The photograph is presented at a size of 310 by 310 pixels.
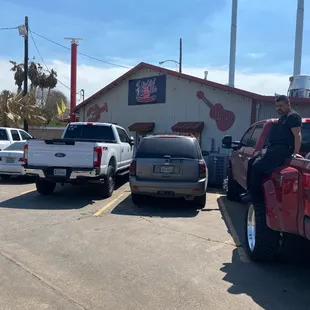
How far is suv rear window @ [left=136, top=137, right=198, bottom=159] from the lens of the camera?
333 inches

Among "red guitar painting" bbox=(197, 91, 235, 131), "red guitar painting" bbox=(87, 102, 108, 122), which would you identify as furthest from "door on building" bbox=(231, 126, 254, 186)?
"red guitar painting" bbox=(87, 102, 108, 122)

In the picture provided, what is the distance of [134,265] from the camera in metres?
4.80

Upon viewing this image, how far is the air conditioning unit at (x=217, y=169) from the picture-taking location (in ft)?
40.2

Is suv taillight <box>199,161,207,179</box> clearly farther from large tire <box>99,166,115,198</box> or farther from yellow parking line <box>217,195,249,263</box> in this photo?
large tire <box>99,166,115,198</box>

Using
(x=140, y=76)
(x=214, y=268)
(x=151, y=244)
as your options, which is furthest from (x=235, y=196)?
(x=140, y=76)

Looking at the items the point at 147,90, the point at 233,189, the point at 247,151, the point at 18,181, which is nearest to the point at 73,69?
the point at 147,90

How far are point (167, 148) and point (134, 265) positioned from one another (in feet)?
13.6

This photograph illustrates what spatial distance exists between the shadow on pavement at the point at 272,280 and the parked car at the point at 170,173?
8.30 ft

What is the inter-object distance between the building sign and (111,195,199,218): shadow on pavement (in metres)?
9.88

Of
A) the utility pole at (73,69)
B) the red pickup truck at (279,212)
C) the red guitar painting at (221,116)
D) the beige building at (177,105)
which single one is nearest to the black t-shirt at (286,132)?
the red pickup truck at (279,212)

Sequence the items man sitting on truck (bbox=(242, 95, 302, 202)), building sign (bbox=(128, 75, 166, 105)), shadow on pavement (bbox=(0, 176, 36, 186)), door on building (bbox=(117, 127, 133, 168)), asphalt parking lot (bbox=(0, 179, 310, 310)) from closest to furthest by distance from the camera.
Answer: asphalt parking lot (bbox=(0, 179, 310, 310)), man sitting on truck (bbox=(242, 95, 302, 202)), door on building (bbox=(117, 127, 133, 168)), shadow on pavement (bbox=(0, 176, 36, 186)), building sign (bbox=(128, 75, 166, 105))

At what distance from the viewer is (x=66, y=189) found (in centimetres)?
1109

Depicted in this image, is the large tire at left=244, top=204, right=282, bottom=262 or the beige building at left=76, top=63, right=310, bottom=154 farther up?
the beige building at left=76, top=63, right=310, bottom=154

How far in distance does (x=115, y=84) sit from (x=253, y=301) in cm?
1832
